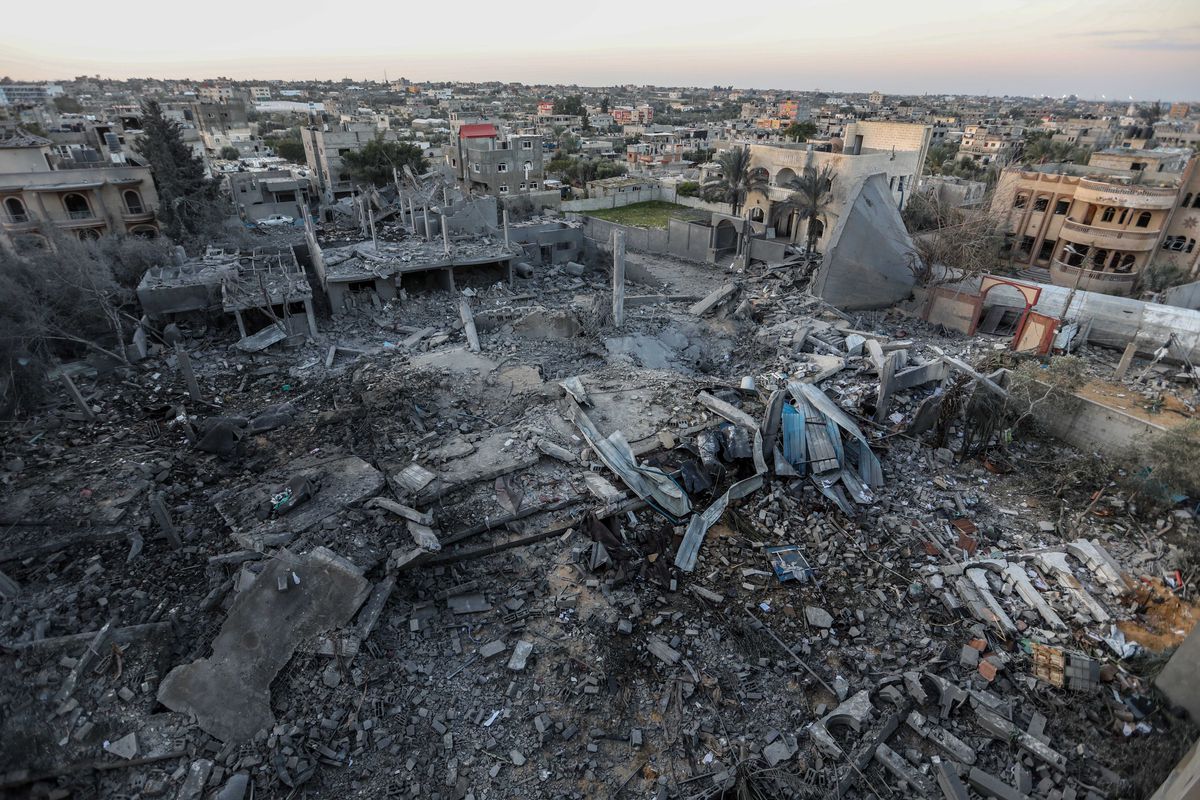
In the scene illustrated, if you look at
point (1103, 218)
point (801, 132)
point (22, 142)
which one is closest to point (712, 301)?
point (1103, 218)

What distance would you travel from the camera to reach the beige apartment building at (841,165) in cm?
2428

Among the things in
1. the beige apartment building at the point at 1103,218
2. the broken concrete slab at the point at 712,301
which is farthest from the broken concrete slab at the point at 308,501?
the beige apartment building at the point at 1103,218

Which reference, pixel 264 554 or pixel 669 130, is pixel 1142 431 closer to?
pixel 264 554

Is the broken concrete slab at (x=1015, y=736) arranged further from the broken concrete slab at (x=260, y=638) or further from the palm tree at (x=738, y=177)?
the palm tree at (x=738, y=177)

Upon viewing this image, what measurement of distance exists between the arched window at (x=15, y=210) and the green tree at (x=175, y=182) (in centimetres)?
411

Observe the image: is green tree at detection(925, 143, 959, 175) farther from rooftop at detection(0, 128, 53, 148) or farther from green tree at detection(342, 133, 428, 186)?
rooftop at detection(0, 128, 53, 148)

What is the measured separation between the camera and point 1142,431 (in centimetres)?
1018

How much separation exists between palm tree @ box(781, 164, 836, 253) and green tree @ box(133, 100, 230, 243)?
78.6 ft

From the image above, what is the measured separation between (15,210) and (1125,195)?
136 feet

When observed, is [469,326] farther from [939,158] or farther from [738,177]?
[939,158]

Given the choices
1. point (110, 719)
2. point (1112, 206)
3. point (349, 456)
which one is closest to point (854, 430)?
point (349, 456)

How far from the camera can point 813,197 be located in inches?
918

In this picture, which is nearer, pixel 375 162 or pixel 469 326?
pixel 469 326

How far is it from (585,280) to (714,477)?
1444cm
